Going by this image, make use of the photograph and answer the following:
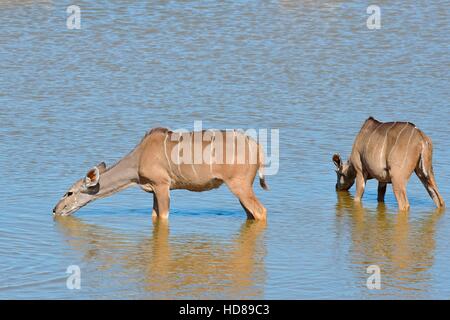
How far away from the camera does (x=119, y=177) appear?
15.6 metres

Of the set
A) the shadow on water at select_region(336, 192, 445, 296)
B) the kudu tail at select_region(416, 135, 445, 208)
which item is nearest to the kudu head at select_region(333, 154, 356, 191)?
the shadow on water at select_region(336, 192, 445, 296)

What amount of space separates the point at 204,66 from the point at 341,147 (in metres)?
5.96

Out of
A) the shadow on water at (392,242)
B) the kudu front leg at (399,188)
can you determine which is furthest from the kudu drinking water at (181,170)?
the kudu front leg at (399,188)

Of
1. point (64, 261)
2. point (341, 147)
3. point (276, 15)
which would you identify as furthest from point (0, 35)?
→ point (64, 261)

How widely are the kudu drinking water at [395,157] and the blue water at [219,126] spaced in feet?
1.16

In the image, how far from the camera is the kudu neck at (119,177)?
15.5 m

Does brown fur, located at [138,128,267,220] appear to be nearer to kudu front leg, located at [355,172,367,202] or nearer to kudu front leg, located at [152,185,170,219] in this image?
kudu front leg, located at [152,185,170,219]

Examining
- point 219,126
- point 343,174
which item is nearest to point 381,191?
point 343,174

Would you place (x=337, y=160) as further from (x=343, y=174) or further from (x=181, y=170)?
(x=181, y=170)

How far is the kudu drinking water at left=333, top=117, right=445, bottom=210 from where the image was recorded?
16.1 metres

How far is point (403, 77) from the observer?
79.5 feet
